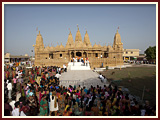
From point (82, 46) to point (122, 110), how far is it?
2867cm

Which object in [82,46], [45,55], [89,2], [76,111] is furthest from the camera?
[45,55]

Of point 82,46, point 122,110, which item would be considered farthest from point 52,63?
point 122,110

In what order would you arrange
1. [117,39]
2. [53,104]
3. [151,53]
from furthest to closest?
[117,39], [151,53], [53,104]

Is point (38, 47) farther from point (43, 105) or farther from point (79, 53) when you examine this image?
point (43, 105)

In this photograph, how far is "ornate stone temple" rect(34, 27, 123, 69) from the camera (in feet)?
89.6

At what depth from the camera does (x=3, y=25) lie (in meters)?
4.60

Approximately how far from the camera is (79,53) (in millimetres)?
39344

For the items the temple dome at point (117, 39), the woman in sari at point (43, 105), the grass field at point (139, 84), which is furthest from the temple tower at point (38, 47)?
the woman in sari at point (43, 105)

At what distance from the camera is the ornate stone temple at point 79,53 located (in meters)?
27.3

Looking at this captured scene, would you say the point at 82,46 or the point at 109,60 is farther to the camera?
the point at 82,46

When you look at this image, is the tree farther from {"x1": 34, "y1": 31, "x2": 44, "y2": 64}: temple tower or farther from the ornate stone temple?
{"x1": 34, "y1": 31, "x2": 44, "y2": 64}: temple tower

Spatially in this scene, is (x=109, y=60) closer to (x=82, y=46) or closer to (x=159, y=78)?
(x=82, y=46)

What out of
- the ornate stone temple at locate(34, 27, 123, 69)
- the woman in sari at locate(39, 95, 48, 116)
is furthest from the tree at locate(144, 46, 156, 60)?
the woman in sari at locate(39, 95, 48, 116)

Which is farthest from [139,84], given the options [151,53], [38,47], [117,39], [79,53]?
[151,53]
